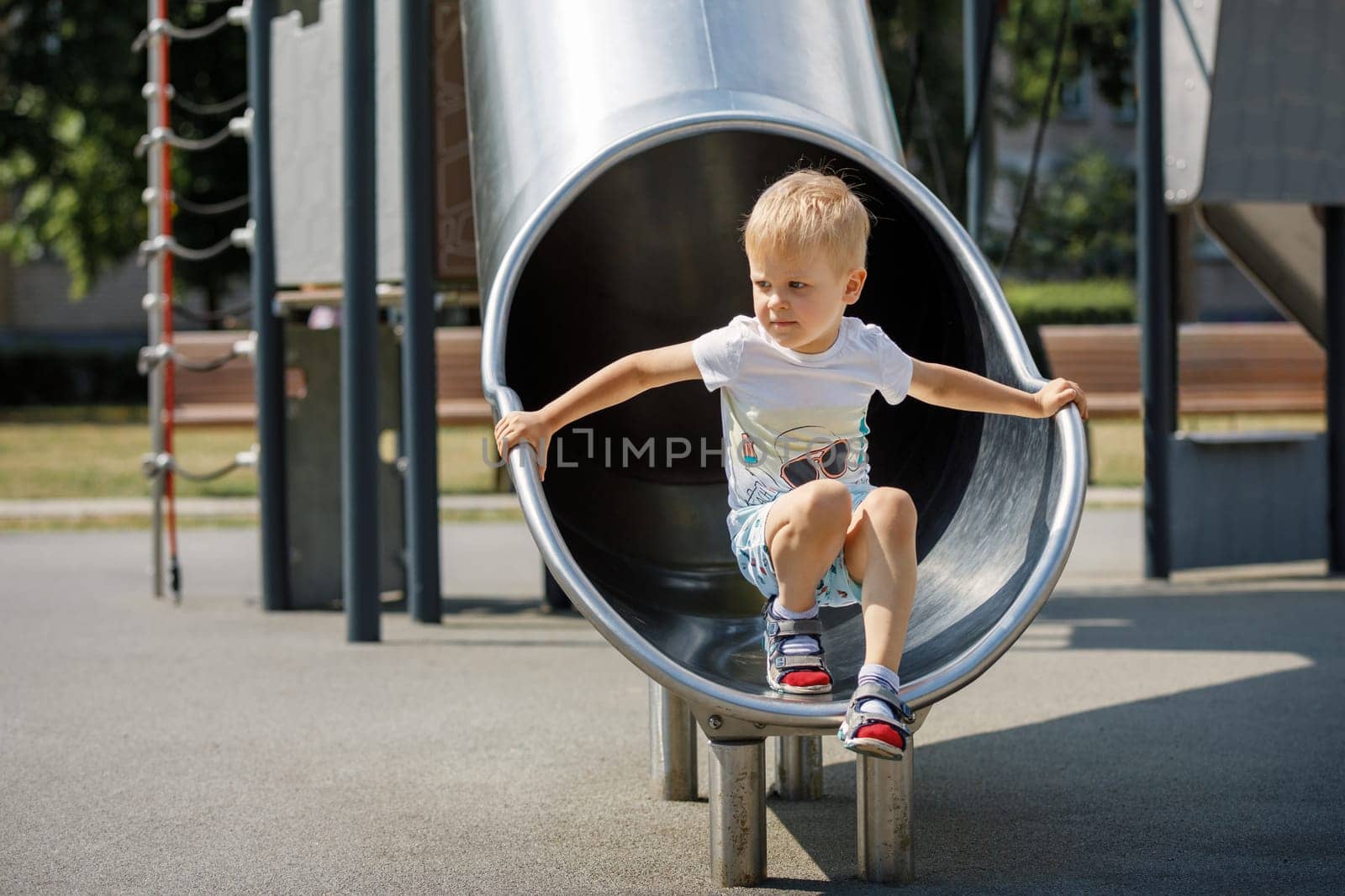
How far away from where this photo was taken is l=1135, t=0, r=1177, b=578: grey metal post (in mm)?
7887

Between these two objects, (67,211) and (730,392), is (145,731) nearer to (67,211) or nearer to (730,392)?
(730,392)

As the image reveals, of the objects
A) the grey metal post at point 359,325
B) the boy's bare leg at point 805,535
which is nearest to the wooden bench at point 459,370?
the grey metal post at point 359,325

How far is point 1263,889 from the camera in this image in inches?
135

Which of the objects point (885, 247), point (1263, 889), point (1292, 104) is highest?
point (1292, 104)

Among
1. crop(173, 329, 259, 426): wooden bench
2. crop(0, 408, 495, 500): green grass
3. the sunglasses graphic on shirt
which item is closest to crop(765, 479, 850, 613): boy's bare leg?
the sunglasses graphic on shirt

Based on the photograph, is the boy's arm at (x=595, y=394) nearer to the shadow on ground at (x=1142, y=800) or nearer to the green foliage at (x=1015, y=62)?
the shadow on ground at (x=1142, y=800)

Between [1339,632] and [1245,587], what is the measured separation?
4.31 ft

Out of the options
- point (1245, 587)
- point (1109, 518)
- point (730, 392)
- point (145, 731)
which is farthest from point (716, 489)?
point (1109, 518)

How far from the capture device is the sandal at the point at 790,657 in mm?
3336

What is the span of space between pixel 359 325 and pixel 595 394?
3.30 m

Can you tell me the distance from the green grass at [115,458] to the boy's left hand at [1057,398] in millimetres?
8299

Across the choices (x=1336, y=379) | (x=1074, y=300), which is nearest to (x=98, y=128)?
(x=1074, y=300)

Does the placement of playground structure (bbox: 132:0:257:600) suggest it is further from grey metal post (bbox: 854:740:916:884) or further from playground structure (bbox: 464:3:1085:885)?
grey metal post (bbox: 854:740:916:884)

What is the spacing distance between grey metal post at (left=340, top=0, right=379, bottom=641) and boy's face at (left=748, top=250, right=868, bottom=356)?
131 inches
